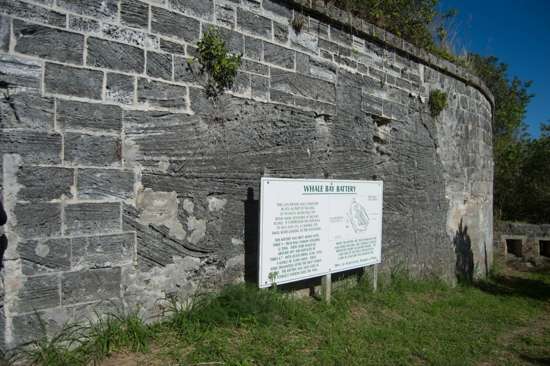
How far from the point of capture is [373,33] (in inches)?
197

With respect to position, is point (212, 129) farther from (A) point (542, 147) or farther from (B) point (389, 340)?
(A) point (542, 147)

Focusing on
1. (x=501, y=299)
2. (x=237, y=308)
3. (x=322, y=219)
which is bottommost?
(x=501, y=299)

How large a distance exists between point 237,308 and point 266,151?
1407 millimetres

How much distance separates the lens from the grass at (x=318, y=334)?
2734 mm

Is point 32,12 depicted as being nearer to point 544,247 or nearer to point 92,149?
point 92,149

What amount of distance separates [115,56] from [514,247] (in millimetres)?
10445

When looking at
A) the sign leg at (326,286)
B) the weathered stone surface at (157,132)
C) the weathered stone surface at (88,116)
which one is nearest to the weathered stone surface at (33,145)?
the weathered stone surface at (88,116)

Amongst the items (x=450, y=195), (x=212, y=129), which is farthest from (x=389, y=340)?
(x=450, y=195)

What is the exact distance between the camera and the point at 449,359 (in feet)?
11.2

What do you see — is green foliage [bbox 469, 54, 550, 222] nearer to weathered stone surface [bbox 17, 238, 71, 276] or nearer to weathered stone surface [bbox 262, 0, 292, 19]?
weathered stone surface [bbox 262, 0, 292, 19]

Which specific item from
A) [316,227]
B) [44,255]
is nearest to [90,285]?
[44,255]

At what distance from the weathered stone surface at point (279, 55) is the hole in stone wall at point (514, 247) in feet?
28.7

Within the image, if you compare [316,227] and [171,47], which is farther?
[316,227]

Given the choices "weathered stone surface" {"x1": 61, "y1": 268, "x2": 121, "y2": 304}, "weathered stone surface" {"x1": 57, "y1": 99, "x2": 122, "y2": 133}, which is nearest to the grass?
"weathered stone surface" {"x1": 61, "y1": 268, "x2": 121, "y2": 304}
